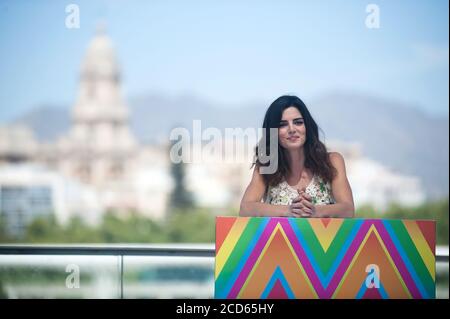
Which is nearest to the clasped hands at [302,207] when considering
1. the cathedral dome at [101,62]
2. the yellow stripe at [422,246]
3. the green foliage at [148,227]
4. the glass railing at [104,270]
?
the yellow stripe at [422,246]

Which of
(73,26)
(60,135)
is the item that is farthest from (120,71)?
(73,26)

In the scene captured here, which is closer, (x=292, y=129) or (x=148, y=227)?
(x=292, y=129)

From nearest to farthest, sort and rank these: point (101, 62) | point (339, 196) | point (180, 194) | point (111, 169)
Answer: point (339, 196), point (180, 194), point (111, 169), point (101, 62)

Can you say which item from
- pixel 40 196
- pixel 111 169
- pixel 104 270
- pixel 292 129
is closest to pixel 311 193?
pixel 292 129

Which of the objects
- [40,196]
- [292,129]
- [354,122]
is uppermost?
[292,129]

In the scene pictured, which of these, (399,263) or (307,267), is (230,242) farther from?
(399,263)

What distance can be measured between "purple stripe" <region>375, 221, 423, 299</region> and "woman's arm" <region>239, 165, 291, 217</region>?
0.37m

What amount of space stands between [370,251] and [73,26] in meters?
2.47

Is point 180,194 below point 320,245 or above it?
below

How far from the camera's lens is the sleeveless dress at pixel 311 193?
2764 mm

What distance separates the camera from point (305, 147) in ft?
9.26

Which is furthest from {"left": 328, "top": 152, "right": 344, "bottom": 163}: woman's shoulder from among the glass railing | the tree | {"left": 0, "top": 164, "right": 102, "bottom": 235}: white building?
{"left": 0, "top": 164, "right": 102, "bottom": 235}: white building

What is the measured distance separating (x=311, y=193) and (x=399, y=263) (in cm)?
48

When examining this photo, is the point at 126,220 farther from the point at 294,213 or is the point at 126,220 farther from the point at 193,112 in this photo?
the point at 294,213
